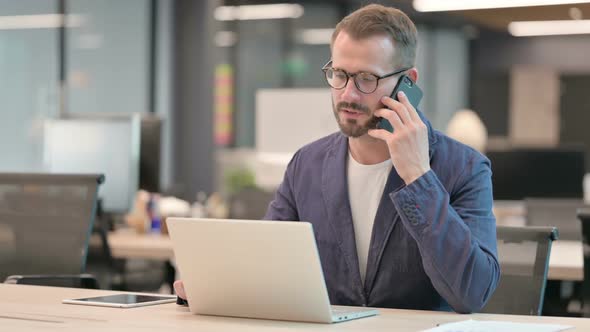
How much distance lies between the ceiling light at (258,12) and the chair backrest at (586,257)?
926cm

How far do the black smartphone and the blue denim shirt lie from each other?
10 cm

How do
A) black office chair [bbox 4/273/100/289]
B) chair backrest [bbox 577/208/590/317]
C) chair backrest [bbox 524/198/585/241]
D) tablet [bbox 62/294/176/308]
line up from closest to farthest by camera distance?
1. tablet [bbox 62/294/176/308]
2. chair backrest [bbox 577/208/590/317]
3. black office chair [bbox 4/273/100/289]
4. chair backrest [bbox 524/198/585/241]

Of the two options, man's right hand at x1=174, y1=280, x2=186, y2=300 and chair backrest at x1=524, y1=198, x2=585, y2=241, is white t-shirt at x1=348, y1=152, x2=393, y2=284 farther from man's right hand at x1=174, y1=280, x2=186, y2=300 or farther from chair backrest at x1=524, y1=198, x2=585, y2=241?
chair backrest at x1=524, y1=198, x2=585, y2=241

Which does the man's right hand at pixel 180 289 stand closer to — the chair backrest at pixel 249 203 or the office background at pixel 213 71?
the chair backrest at pixel 249 203

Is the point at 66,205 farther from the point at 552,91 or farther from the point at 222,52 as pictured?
the point at 552,91

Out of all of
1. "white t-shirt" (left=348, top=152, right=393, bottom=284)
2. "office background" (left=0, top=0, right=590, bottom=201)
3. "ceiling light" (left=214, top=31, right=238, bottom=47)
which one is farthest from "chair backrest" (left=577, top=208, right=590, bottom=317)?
"ceiling light" (left=214, top=31, right=238, bottom=47)

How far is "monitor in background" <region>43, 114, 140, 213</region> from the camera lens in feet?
16.1

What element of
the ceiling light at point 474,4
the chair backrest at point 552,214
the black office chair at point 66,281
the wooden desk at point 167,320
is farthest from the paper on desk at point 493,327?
the ceiling light at point 474,4

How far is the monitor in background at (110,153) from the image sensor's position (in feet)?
16.1

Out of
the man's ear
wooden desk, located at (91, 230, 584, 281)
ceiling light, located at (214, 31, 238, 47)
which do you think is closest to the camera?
the man's ear

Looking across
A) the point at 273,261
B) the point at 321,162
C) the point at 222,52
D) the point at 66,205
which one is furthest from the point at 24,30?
the point at 273,261

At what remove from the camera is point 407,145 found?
7.75 feet

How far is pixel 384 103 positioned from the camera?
2.43 meters

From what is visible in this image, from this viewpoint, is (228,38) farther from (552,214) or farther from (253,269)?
(253,269)
